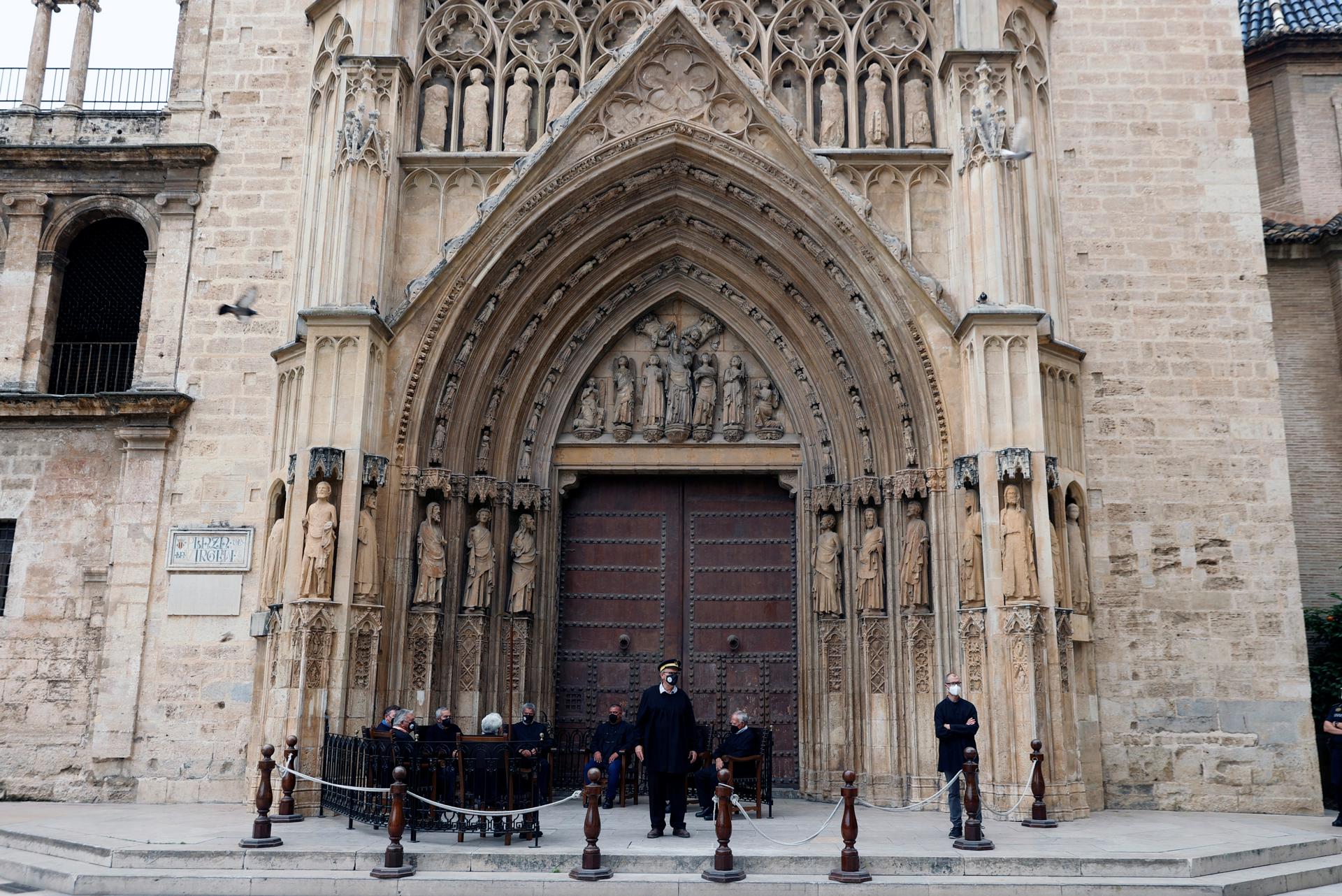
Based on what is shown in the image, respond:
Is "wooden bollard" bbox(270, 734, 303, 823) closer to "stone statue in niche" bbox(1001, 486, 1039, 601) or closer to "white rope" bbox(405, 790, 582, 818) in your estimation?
"white rope" bbox(405, 790, 582, 818)

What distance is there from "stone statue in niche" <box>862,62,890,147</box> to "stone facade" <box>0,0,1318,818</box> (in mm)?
49

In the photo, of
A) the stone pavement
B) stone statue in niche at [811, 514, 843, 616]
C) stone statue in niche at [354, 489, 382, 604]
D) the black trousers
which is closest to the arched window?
stone statue in niche at [354, 489, 382, 604]

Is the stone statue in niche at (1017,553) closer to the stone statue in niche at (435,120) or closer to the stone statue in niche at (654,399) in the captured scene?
the stone statue in niche at (654,399)

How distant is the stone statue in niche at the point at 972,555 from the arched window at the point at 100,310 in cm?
1159

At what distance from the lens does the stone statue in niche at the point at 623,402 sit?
52.6 feet

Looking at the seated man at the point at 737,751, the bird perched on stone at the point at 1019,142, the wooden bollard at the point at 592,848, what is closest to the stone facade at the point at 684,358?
the bird perched on stone at the point at 1019,142

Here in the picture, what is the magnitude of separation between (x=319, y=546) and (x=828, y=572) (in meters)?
6.35

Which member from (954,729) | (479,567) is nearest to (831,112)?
(479,567)

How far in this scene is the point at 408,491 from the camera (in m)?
14.3

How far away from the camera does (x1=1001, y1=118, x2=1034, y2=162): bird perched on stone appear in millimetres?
13961

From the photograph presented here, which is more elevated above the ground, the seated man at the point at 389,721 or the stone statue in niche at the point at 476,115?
the stone statue in niche at the point at 476,115

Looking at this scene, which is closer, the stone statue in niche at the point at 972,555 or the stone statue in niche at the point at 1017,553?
the stone statue in niche at the point at 1017,553

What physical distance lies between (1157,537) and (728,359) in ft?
20.1

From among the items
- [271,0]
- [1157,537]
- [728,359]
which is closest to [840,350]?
[728,359]
